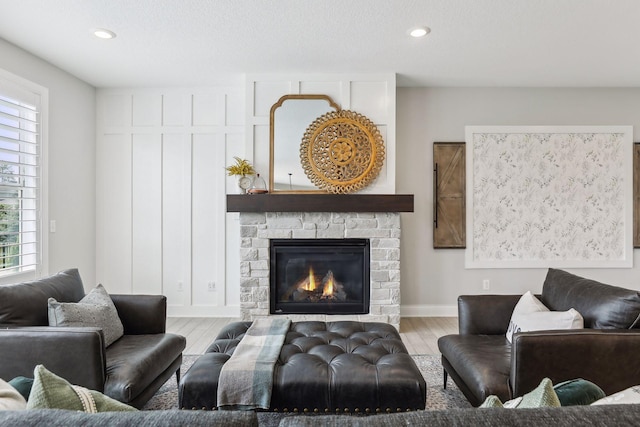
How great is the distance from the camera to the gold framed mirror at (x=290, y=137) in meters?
3.86

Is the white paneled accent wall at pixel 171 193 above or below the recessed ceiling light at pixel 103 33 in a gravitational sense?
below

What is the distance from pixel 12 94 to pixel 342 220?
9.74 feet

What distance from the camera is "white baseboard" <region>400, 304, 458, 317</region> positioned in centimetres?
430

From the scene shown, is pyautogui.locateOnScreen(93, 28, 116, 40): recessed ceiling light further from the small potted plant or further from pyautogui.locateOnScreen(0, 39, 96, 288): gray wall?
the small potted plant

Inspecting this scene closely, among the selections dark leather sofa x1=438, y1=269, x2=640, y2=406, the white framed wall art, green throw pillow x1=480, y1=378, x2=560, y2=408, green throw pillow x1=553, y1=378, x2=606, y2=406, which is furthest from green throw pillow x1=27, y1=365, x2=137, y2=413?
the white framed wall art

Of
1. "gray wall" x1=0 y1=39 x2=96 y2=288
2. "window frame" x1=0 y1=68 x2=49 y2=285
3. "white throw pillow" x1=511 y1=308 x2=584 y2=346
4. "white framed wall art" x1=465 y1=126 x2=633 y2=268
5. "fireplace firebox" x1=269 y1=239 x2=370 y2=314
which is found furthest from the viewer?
"white framed wall art" x1=465 y1=126 x2=633 y2=268

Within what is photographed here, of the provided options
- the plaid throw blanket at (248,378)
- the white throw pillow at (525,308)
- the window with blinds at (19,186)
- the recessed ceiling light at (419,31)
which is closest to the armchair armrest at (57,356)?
the plaid throw blanket at (248,378)

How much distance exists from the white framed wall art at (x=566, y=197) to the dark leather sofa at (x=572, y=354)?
7.23ft

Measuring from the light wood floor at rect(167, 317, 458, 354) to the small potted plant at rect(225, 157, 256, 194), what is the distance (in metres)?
1.42

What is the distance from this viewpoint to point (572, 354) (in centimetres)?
173

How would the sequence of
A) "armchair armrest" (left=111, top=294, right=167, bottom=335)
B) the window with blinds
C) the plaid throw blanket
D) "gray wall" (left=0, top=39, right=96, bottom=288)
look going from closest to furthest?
the plaid throw blanket → "armchair armrest" (left=111, top=294, right=167, bottom=335) → the window with blinds → "gray wall" (left=0, top=39, right=96, bottom=288)

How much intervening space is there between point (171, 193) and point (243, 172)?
106 centimetres

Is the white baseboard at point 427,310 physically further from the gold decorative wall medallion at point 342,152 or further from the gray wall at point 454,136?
the gold decorative wall medallion at point 342,152

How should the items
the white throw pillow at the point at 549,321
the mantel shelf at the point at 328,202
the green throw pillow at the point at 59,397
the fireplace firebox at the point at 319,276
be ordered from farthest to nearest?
the fireplace firebox at the point at 319,276 → the mantel shelf at the point at 328,202 → the white throw pillow at the point at 549,321 → the green throw pillow at the point at 59,397
